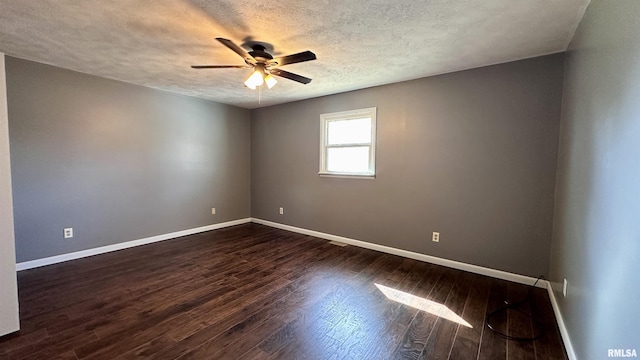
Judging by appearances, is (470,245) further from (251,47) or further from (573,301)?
(251,47)

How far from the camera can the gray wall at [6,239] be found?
1789 millimetres

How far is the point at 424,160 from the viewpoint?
11.0ft

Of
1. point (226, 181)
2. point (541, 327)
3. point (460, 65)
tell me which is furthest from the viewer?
point (226, 181)

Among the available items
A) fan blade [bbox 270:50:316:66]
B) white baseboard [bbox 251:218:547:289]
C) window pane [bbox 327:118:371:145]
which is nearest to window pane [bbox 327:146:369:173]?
window pane [bbox 327:118:371:145]

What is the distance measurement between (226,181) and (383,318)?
398 cm

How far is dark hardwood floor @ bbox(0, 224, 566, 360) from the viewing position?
1773 mm

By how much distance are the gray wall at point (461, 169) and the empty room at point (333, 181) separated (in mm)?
23

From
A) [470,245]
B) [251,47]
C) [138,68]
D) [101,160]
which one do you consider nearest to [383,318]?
[470,245]

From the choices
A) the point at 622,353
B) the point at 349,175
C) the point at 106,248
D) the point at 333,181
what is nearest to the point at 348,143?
the point at 349,175

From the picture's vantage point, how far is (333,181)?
4324 mm

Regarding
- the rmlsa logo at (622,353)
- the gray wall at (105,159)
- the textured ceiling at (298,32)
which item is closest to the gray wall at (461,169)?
the textured ceiling at (298,32)

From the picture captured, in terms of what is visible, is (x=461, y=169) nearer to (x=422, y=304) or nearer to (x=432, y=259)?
(x=432, y=259)

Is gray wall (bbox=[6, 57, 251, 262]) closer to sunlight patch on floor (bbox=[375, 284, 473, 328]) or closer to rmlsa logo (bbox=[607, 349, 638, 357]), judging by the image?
sunlight patch on floor (bbox=[375, 284, 473, 328])

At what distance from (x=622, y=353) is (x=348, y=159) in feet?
11.1
